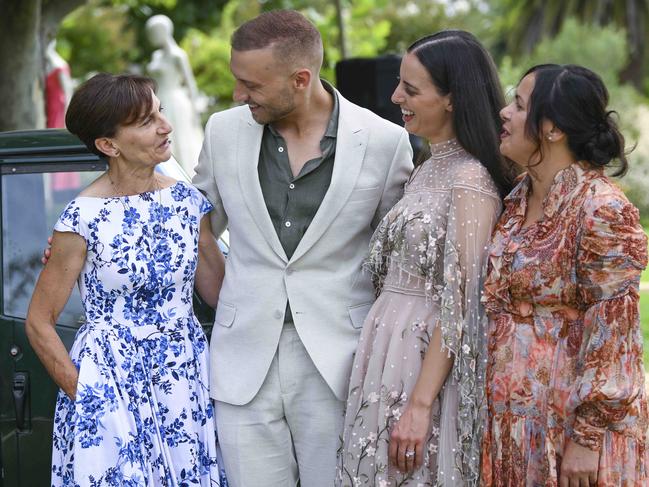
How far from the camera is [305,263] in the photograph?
3.50 m

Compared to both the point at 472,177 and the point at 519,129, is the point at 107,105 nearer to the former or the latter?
the point at 472,177

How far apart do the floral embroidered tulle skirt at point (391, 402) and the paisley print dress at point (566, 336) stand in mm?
165

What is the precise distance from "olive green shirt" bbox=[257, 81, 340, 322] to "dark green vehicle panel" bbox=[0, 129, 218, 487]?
1.75ft

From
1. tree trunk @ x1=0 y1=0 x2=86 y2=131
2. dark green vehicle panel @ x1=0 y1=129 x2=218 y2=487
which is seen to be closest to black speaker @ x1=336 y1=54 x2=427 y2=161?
tree trunk @ x1=0 y1=0 x2=86 y2=131

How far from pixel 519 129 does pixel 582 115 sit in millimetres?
188

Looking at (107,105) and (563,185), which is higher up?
(107,105)

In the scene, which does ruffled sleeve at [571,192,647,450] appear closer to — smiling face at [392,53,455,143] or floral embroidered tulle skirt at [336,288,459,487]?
floral embroidered tulle skirt at [336,288,459,487]

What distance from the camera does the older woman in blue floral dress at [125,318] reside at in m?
3.38

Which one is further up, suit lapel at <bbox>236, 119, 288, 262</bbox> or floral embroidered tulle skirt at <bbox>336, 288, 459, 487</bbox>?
suit lapel at <bbox>236, 119, 288, 262</bbox>

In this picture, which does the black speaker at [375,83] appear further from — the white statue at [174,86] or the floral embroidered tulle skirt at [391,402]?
the floral embroidered tulle skirt at [391,402]

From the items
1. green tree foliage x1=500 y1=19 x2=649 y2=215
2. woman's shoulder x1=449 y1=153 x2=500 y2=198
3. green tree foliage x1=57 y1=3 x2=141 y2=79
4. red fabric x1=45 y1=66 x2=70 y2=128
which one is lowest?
woman's shoulder x1=449 y1=153 x2=500 y2=198

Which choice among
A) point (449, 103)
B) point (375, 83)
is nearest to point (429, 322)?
point (449, 103)

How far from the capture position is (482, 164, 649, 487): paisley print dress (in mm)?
2844

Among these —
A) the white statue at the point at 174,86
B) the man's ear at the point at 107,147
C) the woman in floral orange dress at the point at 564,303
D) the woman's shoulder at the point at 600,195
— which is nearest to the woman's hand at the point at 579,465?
the woman in floral orange dress at the point at 564,303
